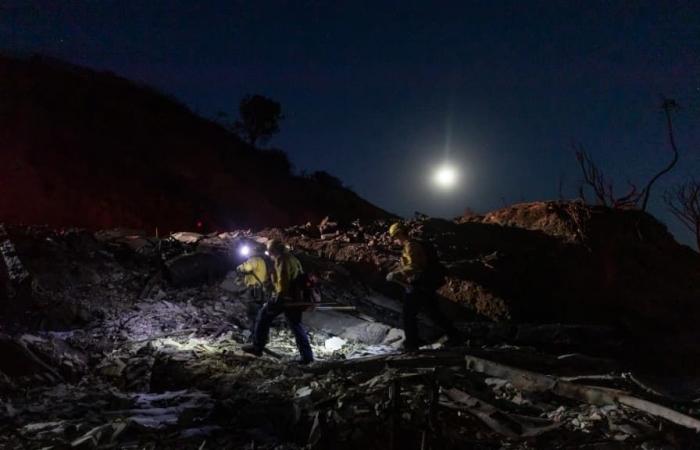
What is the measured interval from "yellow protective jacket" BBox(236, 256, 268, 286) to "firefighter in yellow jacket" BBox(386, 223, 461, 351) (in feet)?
5.32

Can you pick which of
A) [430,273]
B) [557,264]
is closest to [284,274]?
[430,273]

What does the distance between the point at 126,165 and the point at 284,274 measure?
66.7 feet

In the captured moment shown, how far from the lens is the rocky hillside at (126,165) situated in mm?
22156

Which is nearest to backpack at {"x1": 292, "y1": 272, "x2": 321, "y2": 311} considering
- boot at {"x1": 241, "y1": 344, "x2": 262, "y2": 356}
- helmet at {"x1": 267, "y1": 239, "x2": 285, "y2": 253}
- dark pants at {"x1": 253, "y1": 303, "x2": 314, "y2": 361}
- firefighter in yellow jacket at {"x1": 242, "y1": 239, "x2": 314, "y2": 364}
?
firefighter in yellow jacket at {"x1": 242, "y1": 239, "x2": 314, "y2": 364}

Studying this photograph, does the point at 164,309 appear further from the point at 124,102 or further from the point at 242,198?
the point at 124,102

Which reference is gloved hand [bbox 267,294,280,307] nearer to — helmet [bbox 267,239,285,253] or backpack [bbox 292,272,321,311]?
backpack [bbox 292,272,321,311]

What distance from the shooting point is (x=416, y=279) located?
7.27 m

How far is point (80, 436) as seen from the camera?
14.8ft

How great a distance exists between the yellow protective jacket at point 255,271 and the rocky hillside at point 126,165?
1608 cm

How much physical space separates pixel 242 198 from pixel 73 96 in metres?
8.94

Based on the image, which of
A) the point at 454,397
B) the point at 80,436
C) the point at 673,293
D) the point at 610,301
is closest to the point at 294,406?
the point at 454,397

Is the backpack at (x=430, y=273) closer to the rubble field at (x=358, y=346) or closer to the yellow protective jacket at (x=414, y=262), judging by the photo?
the yellow protective jacket at (x=414, y=262)

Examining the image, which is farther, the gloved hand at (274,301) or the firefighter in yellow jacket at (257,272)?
the firefighter in yellow jacket at (257,272)

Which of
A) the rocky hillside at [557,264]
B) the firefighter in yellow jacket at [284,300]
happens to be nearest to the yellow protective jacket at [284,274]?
the firefighter in yellow jacket at [284,300]
